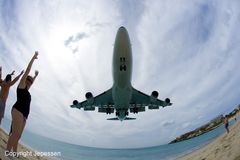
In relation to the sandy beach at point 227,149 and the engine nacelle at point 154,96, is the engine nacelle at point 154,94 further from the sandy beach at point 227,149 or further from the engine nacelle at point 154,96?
the sandy beach at point 227,149

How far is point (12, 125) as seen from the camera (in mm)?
7305

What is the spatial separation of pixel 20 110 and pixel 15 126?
403 mm

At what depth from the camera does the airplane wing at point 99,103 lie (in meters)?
38.4

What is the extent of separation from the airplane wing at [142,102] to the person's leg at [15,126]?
31.2 meters

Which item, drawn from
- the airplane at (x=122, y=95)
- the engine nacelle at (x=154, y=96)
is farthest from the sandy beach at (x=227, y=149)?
the airplane at (x=122, y=95)

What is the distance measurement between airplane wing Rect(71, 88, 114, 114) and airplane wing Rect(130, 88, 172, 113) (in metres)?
2.98

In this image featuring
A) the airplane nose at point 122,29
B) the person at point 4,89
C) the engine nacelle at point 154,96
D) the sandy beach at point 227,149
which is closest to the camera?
the person at point 4,89

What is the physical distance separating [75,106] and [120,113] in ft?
19.7

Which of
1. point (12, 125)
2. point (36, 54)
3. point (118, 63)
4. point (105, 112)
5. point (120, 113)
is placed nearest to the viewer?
point (12, 125)

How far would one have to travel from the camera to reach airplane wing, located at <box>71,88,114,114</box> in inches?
1510

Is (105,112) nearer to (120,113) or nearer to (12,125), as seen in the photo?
(120,113)

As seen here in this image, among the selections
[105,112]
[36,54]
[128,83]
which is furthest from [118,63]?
[36,54]

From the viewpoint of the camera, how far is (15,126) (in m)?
7.32

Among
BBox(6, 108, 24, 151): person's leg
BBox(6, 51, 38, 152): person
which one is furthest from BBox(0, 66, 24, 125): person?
BBox(6, 108, 24, 151): person's leg
